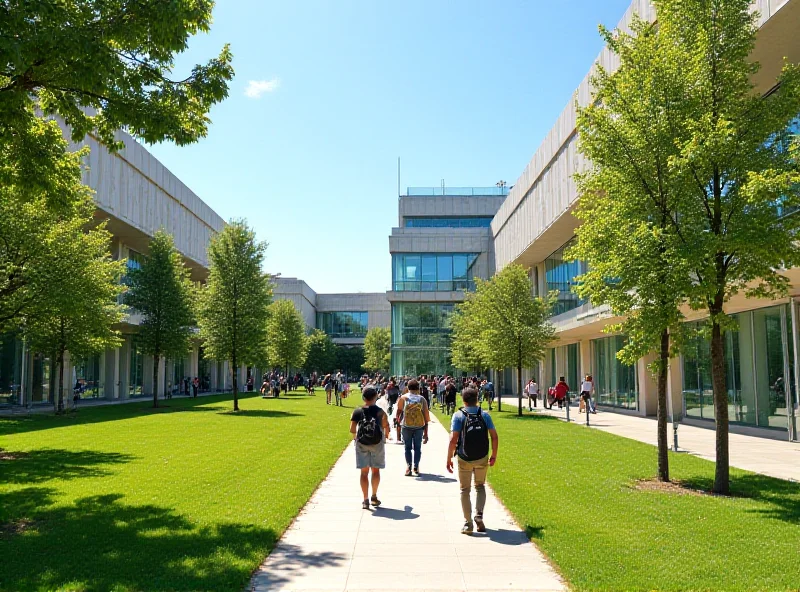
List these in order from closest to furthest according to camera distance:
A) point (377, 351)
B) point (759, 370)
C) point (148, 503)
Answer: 1. point (148, 503)
2. point (759, 370)
3. point (377, 351)

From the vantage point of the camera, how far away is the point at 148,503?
31.3 feet

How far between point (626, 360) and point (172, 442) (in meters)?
11.9

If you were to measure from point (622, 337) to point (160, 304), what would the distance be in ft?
78.1

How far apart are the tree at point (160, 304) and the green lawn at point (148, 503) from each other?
15.3 metres

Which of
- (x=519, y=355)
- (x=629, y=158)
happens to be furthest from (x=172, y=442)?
(x=519, y=355)

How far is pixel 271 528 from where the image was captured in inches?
319

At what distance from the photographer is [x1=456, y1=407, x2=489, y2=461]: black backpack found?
7883 millimetres

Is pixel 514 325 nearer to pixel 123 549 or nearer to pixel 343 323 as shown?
pixel 123 549

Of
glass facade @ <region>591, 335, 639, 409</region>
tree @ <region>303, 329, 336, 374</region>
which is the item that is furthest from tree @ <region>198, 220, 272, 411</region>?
tree @ <region>303, 329, 336, 374</region>

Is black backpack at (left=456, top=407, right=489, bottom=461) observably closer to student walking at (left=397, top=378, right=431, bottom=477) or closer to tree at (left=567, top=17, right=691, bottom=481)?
student walking at (left=397, top=378, right=431, bottom=477)

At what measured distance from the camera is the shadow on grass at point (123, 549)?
6082 millimetres

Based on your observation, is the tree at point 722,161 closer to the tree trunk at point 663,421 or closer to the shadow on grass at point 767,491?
the shadow on grass at point 767,491

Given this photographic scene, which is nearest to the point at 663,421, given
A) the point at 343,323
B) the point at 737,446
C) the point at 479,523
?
the point at 479,523

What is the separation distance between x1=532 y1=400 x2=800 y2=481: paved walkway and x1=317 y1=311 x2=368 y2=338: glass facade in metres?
85.2
